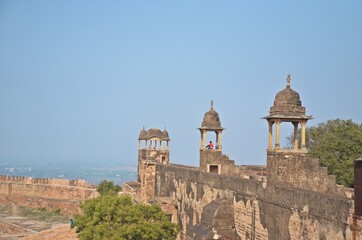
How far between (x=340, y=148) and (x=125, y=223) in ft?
39.1

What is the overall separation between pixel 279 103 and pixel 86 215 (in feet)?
25.9

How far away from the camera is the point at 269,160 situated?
1551cm

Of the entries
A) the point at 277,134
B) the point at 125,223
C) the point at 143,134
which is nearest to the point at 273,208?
the point at 277,134

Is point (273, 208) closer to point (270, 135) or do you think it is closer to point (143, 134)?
point (270, 135)

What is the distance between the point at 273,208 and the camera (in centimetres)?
1352

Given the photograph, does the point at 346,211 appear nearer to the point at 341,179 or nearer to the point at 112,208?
the point at 112,208

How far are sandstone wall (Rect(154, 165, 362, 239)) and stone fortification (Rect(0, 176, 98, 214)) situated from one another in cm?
2267

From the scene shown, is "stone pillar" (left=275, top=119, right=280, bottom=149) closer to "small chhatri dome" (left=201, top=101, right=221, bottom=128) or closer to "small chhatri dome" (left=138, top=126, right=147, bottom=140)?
"small chhatri dome" (left=201, top=101, right=221, bottom=128)

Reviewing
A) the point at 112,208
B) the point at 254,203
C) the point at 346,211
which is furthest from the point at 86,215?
the point at 346,211

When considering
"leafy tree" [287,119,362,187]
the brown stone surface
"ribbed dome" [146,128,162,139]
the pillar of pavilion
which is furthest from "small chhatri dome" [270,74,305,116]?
"ribbed dome" [146,128,162,139]

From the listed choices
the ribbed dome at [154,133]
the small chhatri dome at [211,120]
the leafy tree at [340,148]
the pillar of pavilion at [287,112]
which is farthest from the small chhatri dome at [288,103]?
the ribbed dome at [154,133]

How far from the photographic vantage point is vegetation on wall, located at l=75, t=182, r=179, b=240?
17203mm

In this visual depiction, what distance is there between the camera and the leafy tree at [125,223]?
17.2m

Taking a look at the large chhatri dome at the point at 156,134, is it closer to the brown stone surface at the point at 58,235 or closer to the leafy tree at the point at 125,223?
the brown stone surface at the point at 58,235
